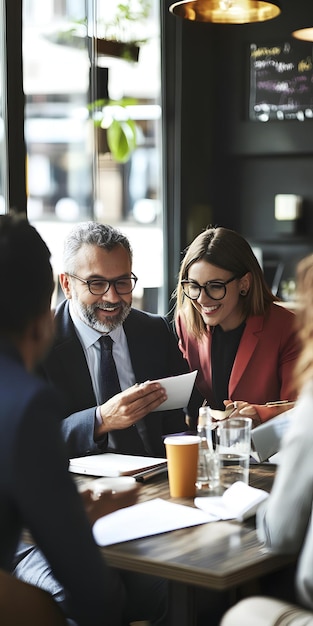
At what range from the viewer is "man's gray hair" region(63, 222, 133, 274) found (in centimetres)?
315

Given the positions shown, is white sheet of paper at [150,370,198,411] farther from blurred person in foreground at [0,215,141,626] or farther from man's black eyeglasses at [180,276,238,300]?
blurred person in foreground at [0,215,141,626]

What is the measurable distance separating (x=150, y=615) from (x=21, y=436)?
1.09 m

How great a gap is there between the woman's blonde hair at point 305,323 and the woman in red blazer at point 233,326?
1.25m

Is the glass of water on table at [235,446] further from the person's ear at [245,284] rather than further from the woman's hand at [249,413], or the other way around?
the person's ear at [245,284]

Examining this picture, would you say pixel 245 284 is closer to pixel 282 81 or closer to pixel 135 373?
Result: pixel 135 373

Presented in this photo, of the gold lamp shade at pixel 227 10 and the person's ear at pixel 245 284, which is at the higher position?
the gold lamp shade at pixel 227 10

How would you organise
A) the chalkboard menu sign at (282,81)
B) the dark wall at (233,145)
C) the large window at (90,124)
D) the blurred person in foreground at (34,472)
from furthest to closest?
the dark wall at (233,145), the chalkboard menu sign at (282,81), the large window at (90,124), the blurred person in foreground at (34,472)

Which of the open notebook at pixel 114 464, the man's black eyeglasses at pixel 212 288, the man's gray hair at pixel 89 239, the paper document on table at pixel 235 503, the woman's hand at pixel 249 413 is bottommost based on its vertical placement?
the open notebook at pixel 114 464

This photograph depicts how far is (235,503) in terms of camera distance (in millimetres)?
2266

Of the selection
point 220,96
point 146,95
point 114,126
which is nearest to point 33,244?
point 114,126

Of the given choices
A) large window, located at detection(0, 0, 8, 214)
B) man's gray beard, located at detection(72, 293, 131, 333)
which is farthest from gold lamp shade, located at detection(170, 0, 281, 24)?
man's gray beard, located at detection(72, 293, 131, 333)

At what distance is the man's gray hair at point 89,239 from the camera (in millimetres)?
3148

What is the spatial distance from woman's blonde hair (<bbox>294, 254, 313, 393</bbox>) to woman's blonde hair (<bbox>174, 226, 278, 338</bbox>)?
1268mm

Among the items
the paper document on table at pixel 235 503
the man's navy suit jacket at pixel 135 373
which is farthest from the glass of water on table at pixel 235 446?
the man's navy suit jacket at pixel 135 373
